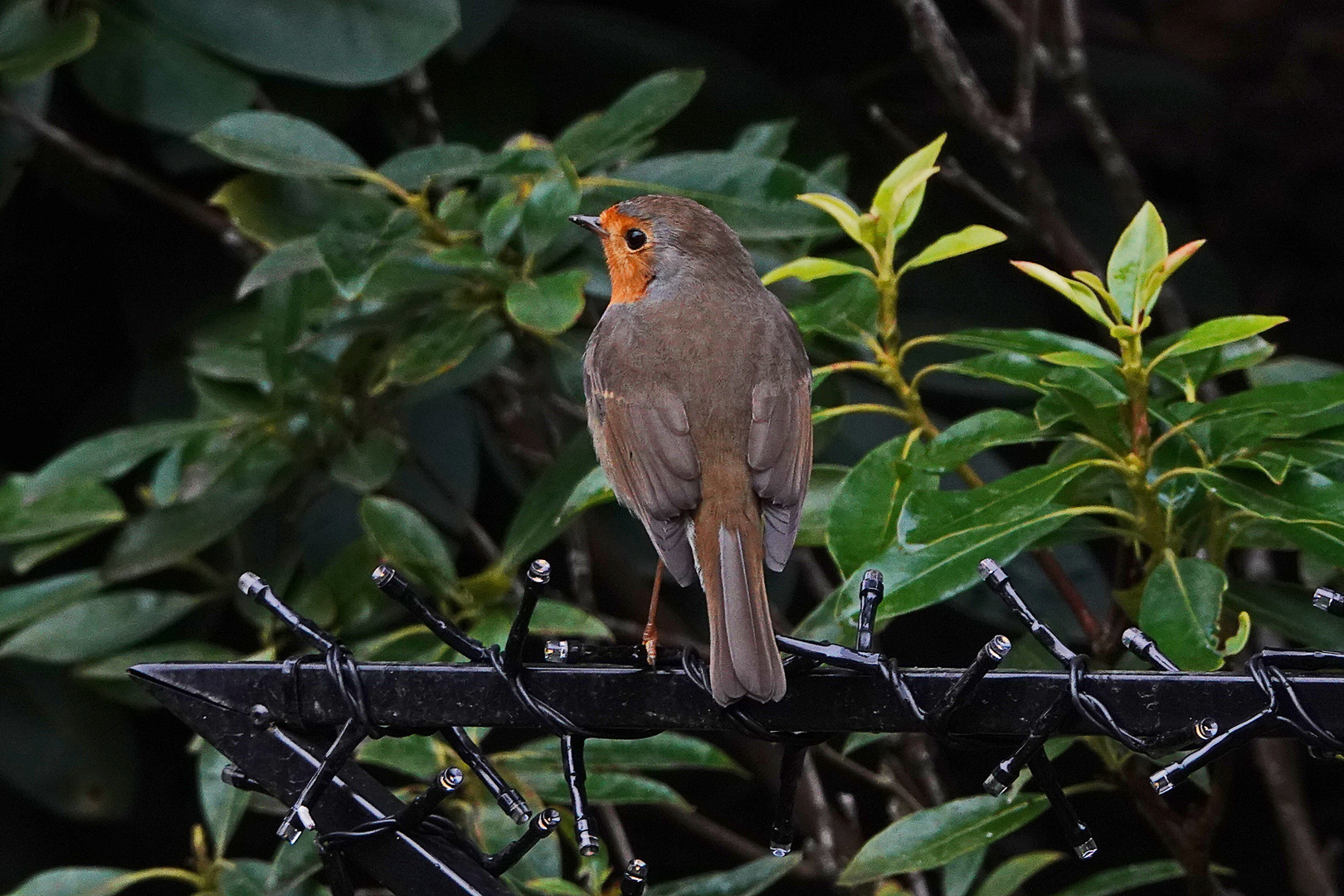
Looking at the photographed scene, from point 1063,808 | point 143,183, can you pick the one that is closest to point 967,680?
point 1063,808

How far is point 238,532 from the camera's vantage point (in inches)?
116

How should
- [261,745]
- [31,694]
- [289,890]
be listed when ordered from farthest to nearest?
[31,694] → [289,890] → [261,745]

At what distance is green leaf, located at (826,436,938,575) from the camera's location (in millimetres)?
1817

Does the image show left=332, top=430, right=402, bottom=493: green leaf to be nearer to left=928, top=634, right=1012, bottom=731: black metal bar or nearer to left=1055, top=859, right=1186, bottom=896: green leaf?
left=1055, top=859, right=1186, bottom=896: green leaf

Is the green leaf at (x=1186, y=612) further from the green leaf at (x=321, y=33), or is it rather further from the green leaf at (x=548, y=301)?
the green leaf at (x=321, y=33)

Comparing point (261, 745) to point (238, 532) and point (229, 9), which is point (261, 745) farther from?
point (229, 9)

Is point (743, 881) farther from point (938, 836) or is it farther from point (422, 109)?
point (422, 109)

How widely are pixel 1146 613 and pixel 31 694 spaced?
234 centimetres

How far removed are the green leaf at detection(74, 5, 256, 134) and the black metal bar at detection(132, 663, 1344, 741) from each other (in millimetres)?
1754

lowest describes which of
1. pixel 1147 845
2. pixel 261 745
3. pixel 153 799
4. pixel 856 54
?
pixel 1147 845

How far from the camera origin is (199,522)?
266 centimetres

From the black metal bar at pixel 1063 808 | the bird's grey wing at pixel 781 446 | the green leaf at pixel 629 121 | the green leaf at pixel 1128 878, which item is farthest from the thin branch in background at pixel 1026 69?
the black metal bar at pixel 1063 808

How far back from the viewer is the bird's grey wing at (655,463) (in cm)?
195

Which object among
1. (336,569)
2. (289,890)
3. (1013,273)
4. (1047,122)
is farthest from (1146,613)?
Answer: (1047,122)
